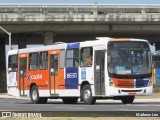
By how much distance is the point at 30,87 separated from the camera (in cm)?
3067

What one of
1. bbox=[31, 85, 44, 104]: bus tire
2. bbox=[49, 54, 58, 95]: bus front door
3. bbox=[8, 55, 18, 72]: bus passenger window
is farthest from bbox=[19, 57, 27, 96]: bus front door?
bbox=[49, 54, 58, 95]: bus front door

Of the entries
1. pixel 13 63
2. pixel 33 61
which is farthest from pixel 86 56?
pixel 13 63

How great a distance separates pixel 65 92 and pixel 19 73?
15.7 feet

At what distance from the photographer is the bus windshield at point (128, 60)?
25.2m

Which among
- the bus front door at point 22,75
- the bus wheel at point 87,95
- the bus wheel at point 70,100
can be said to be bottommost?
the bus wheel at point 70,100

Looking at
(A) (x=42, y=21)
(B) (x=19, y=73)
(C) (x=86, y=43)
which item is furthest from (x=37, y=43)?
(C) (x=86, y=43)

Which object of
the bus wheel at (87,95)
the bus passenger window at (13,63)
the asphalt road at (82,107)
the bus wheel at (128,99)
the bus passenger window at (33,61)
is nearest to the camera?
the asphalt road at (82,107)

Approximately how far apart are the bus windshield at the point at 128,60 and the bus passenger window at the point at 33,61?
6.08 meters

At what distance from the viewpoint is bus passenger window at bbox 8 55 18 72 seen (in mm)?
32031

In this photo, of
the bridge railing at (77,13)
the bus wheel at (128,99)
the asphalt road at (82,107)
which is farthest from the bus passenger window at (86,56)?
the bridge railing at (77,13)

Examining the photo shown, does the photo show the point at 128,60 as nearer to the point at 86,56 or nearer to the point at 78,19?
the point at 86,56

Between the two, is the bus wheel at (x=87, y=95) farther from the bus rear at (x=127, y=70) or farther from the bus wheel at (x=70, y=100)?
the bus wheel at (x=70, y=100)

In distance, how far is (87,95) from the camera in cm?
2623

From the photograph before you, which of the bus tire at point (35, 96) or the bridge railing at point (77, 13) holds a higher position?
the bridge railing at point (77, 13)
